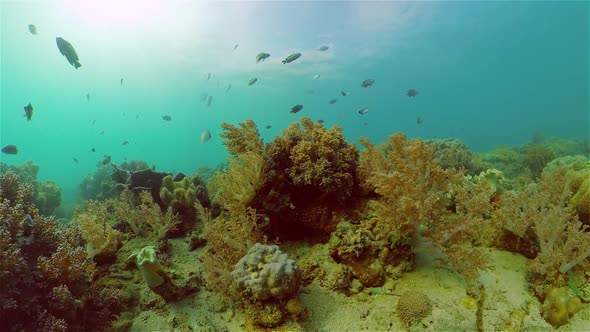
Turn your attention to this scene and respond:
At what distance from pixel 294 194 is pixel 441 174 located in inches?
90.4

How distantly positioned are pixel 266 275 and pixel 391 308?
1.65 metres

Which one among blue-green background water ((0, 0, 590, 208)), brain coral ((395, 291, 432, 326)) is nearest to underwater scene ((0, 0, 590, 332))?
brain coral ((395, 291, 432, 326))

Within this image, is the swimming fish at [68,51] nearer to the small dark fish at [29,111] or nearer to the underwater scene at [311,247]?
the underwater scene at [311,247]

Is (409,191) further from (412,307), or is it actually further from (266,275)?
(266,275)

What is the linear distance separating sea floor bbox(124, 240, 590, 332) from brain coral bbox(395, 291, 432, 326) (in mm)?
71

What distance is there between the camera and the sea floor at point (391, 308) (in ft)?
10.8

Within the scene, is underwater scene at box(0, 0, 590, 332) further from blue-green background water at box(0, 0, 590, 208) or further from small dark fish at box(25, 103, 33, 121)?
blue-green background water at box(0, 0, 590, 208)

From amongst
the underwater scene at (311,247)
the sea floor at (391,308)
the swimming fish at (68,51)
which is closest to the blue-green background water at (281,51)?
the swimming fish at (68,51)

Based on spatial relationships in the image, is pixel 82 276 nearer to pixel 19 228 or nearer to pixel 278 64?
pixel 19 228

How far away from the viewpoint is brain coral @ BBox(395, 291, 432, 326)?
3.31m

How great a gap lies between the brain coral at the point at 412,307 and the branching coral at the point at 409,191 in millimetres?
712

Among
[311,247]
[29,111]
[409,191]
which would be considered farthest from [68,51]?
[409,191]

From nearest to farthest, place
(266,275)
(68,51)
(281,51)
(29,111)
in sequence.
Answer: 1. (266,275)
2. (68,51)
3. (29,111)
4. (281,51)

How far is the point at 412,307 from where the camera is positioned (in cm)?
335
